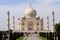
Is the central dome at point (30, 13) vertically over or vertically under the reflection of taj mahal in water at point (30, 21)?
over

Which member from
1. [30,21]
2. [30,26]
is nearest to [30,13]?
[30,21]

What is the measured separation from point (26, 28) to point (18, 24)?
103 inches

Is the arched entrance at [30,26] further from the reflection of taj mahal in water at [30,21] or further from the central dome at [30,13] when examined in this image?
the central dome at [30,13]

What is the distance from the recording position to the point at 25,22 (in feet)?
182

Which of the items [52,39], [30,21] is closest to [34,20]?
[30,21]

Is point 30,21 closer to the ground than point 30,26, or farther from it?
farther from it

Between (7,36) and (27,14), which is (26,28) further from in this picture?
(7,36)

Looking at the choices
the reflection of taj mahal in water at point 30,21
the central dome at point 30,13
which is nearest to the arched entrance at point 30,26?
the reflection of taj mahal in water at point 30,21

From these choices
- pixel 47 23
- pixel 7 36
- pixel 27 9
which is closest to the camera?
pixel 7 36

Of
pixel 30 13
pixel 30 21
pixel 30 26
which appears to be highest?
pixel 30 13

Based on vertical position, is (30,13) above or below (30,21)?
above

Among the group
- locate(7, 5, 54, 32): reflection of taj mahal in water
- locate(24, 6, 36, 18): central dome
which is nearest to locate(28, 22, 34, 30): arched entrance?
locate(7, 5, 54, 32): reflection of taj mahal in water

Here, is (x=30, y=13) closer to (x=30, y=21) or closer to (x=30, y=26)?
(x=30, y=21)

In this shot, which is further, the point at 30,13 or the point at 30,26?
the point at 30,26
